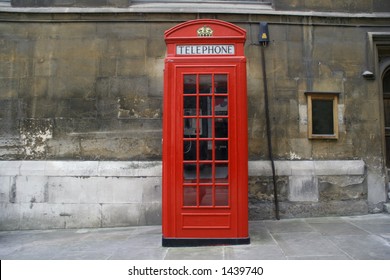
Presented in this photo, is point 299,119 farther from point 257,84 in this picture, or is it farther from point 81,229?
point 81,229

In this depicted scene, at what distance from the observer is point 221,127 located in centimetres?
502

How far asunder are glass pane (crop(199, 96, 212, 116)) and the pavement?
2063 millimetres

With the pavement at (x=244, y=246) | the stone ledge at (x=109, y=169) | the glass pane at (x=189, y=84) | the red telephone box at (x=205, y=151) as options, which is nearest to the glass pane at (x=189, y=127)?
the red telephone box at (x=205, y=151)

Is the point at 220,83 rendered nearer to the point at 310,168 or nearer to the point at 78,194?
the point at 310,168

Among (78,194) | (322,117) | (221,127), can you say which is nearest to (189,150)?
(221,127)

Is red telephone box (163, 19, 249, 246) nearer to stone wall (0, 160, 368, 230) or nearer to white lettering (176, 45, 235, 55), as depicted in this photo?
white lettering (176, 45, 235, 55)

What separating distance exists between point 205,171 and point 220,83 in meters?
1.39

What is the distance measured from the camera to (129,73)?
6.67m

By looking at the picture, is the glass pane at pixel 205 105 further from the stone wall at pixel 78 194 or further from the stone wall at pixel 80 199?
the stone wall at pixel 80 199

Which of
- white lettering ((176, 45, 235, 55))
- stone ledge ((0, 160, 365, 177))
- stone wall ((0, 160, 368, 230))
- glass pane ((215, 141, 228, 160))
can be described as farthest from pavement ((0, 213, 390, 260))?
white lettering ((176, 45, 235, 55))

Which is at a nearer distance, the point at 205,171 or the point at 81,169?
the point at 205,171

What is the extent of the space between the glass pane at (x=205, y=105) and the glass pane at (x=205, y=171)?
0.81 meters

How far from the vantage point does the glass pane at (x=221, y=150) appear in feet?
16.4

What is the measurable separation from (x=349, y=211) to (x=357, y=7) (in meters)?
4.38
